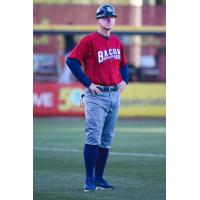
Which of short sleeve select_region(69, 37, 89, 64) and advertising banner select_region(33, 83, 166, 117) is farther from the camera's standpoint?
advertising banner select_region(33, 83, 166, 117)

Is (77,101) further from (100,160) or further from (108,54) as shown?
(108,54)

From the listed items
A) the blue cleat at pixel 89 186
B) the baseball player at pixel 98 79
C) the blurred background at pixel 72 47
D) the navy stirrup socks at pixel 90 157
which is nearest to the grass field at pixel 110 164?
the blue cleat at pixel 89 186

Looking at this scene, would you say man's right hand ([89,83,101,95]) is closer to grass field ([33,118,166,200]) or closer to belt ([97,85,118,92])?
belt ([97,85,118,92])

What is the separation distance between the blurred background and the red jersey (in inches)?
604

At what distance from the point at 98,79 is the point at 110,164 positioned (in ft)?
10.7

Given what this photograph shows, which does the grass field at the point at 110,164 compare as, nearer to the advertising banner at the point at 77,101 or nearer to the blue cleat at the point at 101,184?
the blue cleat at the point at 101,184

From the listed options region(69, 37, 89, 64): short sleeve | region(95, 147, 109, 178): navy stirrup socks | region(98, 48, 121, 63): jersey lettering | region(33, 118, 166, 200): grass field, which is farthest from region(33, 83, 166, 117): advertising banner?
region(69, 37, 89, 64): short sleeve

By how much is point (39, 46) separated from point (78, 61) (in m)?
19.7

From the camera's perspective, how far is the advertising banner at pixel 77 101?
78.6ft

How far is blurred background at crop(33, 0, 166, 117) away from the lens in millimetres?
24078

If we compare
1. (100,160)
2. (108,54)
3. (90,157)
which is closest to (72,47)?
(100,160)
